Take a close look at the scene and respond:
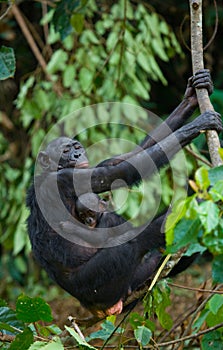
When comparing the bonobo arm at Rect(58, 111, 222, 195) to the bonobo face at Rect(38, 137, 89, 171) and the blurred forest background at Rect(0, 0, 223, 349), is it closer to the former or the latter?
the bonobo face at Rect(38, 137, 89, 171)

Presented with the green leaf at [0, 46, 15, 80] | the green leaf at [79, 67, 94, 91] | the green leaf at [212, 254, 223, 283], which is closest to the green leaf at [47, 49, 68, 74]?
the green leaf at [79, 67, 94, 91]

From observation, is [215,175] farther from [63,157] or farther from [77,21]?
[77,21]

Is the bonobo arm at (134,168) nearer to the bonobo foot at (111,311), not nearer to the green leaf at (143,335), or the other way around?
the bonobo foot at (111,311)

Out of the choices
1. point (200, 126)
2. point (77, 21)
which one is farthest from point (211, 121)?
point (77, 21)

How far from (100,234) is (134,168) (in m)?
0.46

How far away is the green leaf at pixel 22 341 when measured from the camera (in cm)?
282

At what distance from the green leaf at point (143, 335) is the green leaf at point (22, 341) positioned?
0.52 m

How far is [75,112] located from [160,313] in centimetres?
289

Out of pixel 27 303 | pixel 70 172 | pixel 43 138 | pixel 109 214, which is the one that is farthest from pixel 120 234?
pixel 43 138

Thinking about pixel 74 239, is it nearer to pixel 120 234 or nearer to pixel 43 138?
pixel 120 234

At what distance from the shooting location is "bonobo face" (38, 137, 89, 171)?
4.36 m

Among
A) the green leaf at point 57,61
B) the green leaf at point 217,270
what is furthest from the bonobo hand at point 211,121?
the green leaf at point 57,61

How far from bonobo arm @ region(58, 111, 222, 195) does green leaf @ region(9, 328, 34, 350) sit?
4.39 feet

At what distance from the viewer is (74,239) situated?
4.04 m
